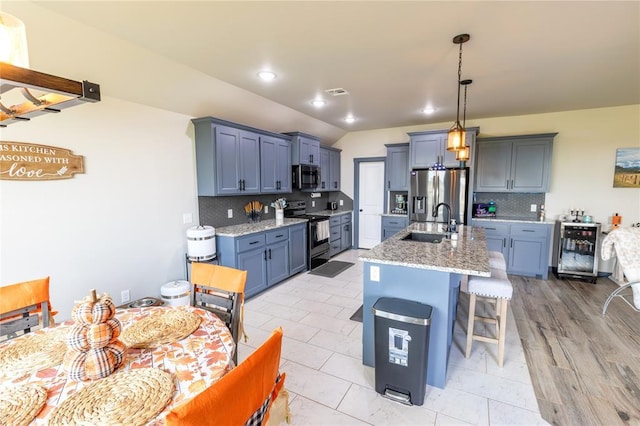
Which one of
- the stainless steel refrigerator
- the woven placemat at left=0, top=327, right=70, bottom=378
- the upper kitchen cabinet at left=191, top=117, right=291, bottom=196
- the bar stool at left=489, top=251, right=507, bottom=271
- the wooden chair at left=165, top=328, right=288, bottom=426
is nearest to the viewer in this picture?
the wooden chair at left=165, top=328, right=288, bottom=426

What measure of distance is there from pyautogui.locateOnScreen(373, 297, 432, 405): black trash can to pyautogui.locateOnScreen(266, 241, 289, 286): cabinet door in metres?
2.40

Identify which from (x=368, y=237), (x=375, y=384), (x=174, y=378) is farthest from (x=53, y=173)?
(x=368, y=237)

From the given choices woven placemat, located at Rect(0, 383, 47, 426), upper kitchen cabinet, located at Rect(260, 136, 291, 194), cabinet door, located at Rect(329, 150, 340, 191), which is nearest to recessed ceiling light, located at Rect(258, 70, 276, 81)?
upper kitchen cabinet, located at Rect(260, 136, 291, 194)

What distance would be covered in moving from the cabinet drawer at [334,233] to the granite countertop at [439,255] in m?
2.89

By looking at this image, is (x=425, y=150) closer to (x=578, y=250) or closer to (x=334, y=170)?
(x=334, y=170)

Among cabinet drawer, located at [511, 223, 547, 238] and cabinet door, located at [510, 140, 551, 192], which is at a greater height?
cabinet door, located at [510, 140, 551, 192]

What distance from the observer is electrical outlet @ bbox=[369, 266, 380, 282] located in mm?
2333

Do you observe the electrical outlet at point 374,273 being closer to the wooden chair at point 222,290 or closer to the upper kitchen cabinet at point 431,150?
the wooden chair at point 222,290

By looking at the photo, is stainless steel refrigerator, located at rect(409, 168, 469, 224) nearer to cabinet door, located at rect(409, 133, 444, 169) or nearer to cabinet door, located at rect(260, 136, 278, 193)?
cabinet door, located at rect(409, 133, 444, 169)

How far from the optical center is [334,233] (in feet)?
19.9

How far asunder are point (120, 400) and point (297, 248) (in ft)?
12.7

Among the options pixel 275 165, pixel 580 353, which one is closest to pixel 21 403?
pixel 580 353

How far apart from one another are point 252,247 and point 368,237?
11.5ft

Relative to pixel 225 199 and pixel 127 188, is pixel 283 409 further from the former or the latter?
pixel 225 199
